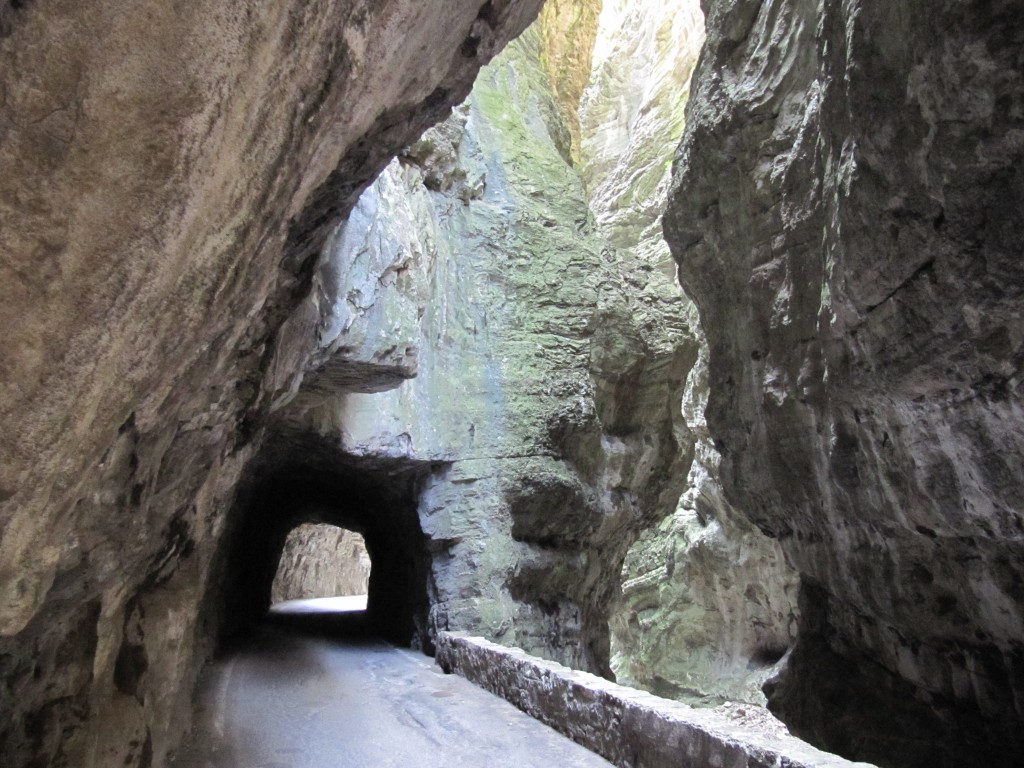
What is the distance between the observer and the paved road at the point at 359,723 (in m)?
5.05

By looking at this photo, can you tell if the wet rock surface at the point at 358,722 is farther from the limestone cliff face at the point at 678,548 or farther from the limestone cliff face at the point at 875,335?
the limestone cliff face at the point at 678,548

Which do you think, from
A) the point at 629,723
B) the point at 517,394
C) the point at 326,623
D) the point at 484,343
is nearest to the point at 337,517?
the point at 326,623

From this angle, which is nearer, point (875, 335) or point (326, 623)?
point (875, 335)

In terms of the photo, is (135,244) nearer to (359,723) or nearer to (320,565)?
(359,723)

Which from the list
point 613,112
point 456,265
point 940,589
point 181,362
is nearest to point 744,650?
point 456,265

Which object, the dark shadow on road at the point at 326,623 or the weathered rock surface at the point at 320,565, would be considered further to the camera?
the weathered rock surface at the point at 320,565

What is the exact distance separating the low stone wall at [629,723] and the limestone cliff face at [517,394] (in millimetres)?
2820

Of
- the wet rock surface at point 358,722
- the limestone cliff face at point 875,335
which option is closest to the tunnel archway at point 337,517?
the wet rock surface at point 358,722

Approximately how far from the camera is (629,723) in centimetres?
445

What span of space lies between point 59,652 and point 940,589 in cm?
575

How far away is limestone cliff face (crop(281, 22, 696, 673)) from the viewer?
31.3 ft

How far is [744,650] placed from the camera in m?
21.2

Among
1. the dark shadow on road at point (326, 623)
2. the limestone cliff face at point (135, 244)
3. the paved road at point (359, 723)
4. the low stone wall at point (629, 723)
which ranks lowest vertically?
the paved road at point (359, 723)

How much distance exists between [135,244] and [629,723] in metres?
3.89
